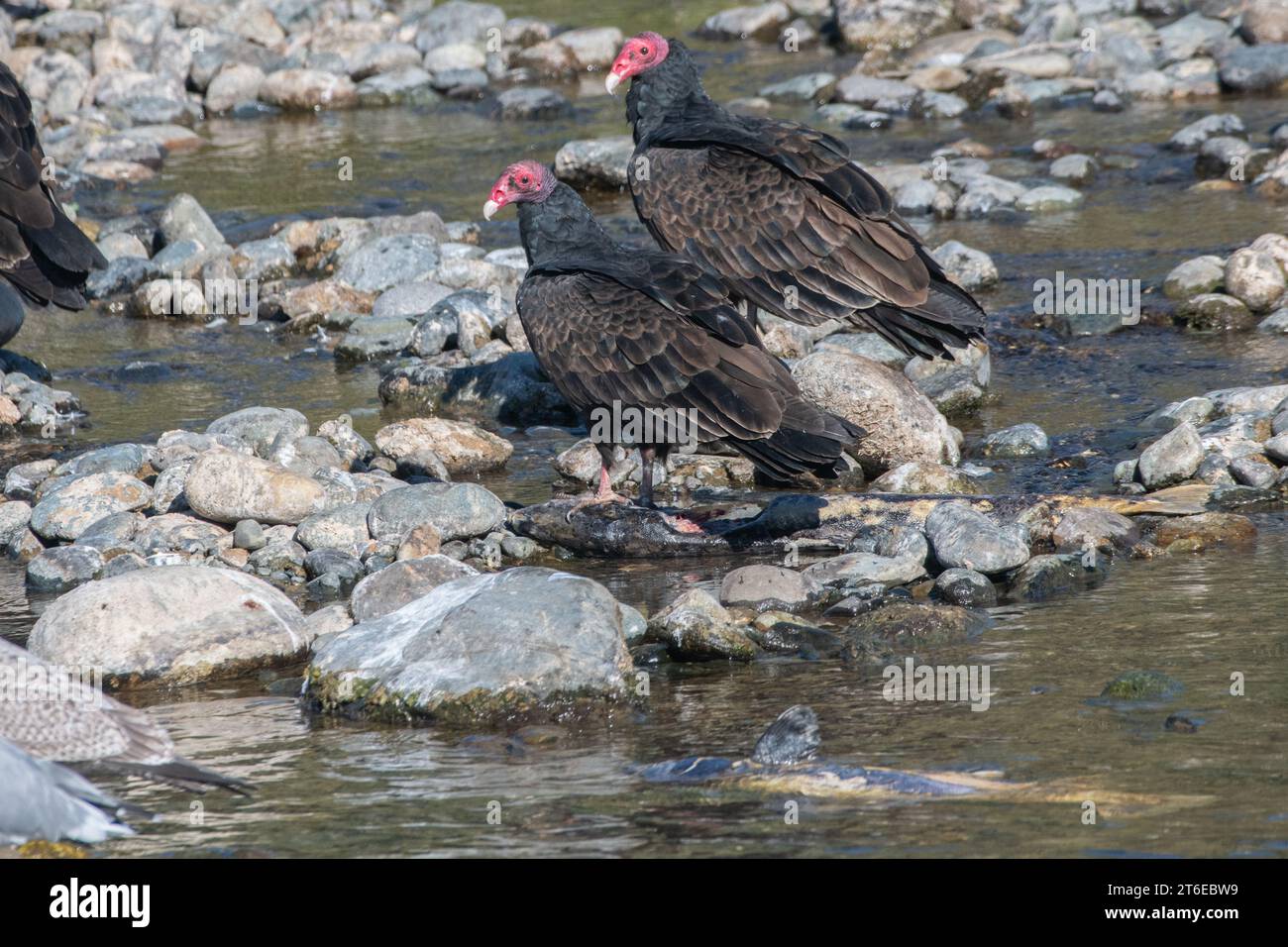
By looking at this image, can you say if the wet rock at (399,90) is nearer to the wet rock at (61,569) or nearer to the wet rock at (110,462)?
the wet rock at (110,462)

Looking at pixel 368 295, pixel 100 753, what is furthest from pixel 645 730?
pixel 368 295

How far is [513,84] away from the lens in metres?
19.1

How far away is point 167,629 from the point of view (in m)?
6.37

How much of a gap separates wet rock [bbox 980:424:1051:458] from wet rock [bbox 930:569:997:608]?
194cm

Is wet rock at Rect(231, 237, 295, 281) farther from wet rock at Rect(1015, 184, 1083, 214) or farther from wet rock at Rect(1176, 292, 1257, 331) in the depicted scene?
wet rock at Rect(1176, 292, 1257, 331)

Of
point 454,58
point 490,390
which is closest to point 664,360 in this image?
point 490,390

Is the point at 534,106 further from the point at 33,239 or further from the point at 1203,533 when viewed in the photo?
the point at 1203,533

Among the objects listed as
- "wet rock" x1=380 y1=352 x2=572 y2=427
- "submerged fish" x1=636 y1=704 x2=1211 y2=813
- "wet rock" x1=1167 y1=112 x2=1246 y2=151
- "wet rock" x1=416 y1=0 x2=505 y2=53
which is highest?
"wet rock" x1=416 y1=0 x2=505 y2=53

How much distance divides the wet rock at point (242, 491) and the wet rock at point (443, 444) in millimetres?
948

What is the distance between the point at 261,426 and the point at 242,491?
1.27m

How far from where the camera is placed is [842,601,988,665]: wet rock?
622cm

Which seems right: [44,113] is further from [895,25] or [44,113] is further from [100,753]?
[100,753]

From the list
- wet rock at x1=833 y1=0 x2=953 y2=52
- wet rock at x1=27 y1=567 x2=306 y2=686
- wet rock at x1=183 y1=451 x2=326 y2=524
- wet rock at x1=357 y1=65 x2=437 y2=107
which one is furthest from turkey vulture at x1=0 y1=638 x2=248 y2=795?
wet rock at x1=833 y1=0 x2=953 y2=52
